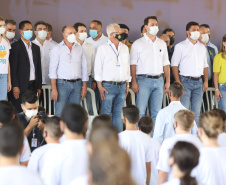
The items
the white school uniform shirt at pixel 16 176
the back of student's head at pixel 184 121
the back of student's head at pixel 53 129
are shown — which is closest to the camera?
the white school uniform shirt at pixel 16 176

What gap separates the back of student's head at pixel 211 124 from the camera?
305 centimetres

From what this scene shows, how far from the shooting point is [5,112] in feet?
12.3

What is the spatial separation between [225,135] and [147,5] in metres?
4.84

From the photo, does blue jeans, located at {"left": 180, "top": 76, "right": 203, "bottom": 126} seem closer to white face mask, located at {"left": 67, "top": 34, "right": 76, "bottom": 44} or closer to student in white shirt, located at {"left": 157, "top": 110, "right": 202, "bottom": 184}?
white face mask, located at {"left": 67, "top": 34, "right": 76, "bottom": 44}

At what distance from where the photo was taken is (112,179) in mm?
1673

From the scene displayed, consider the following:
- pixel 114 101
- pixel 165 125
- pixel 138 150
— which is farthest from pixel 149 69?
pixel 138 150

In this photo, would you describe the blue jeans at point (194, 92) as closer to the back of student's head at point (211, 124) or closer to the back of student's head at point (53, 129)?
the back of student's head at point (211, 124)

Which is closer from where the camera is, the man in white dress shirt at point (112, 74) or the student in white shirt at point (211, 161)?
the student in white shirt at point (211, 161)

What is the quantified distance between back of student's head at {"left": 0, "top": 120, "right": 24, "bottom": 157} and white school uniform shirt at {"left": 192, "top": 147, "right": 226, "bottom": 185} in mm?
1222

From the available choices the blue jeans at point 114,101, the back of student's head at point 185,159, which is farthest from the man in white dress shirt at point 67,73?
the back of student's head at point 185,159

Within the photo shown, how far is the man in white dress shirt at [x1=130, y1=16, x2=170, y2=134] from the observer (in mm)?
6211

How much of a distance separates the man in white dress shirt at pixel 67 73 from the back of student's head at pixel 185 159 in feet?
11.7

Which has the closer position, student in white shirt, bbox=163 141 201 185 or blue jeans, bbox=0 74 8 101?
student in white shirt, bbox=163 141 201 185

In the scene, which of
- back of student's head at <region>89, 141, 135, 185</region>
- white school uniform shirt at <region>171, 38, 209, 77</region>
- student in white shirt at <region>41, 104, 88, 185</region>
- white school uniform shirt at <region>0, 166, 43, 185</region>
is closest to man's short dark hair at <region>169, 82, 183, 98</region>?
white school uniform shirt at <region>171, 38, 209, 77</region>
